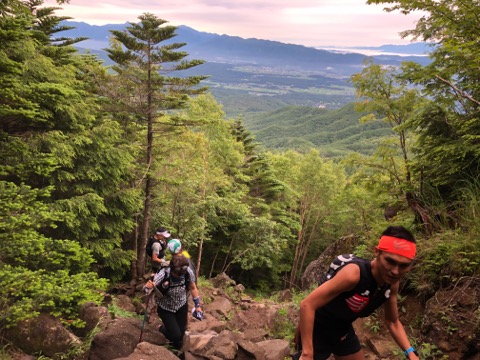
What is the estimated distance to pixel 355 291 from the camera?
2.71 meters

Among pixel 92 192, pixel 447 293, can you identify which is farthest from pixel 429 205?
pixel 92 192

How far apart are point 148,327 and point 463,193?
6303 mm

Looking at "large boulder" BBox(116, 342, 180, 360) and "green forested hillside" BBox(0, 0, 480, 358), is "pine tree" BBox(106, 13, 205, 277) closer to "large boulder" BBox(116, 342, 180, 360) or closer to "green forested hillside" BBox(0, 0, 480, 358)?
Answer: "green forested hillside" BBox(0, 0, 480, 358)

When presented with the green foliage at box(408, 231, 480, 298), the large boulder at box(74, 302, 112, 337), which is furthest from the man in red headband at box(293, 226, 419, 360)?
the large boulder at box(74, 302, 112, 337)

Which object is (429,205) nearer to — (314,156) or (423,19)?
(423,19)

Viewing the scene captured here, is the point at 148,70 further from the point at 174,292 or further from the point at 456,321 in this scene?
the point at 456,321

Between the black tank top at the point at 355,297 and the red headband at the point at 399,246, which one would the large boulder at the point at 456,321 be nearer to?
the black tank top at the point at 355,297

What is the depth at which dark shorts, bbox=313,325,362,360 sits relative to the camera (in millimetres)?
3131

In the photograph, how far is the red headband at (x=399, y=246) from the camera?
2.50m

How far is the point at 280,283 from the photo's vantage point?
28.2m

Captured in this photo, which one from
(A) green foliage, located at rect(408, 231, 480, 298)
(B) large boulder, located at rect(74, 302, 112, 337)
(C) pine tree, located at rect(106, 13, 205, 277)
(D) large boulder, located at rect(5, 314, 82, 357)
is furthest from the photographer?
(C) pine tree, located at rect(106, 13, 205, 277)

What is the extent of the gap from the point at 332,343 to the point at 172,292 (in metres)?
3.17

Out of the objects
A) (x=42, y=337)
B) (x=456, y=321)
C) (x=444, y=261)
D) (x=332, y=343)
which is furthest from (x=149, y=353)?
(x=444, y=261)

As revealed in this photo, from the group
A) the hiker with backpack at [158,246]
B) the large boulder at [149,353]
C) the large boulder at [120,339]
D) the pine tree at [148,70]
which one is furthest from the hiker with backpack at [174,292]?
the pine tree at [148,70]
